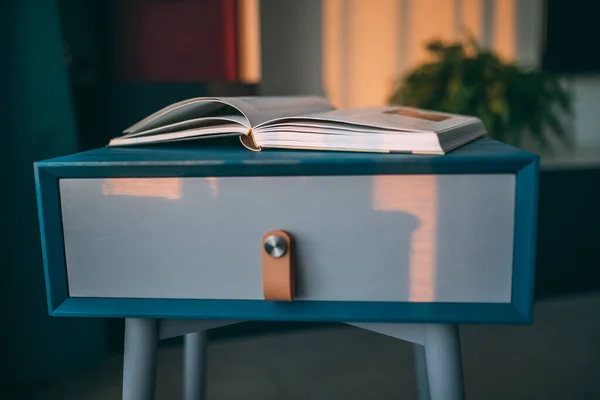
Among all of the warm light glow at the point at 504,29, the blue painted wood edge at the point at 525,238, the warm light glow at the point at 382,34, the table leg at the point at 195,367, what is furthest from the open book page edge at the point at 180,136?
the warm light glow at the point at 504,29

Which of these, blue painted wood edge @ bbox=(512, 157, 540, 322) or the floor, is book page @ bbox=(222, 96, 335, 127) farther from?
the floor

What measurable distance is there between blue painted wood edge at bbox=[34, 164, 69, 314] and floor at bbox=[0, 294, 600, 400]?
0.58m

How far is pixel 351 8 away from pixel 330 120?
1.37 meters

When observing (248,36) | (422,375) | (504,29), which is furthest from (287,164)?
(504,29)

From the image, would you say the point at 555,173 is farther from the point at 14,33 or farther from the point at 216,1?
the point at 14,33

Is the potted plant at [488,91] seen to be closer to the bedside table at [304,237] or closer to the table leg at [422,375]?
the table leg at [422,375]

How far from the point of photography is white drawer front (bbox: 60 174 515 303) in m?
0.53

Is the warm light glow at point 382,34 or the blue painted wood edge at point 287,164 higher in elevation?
the warm light glow at point 382,34

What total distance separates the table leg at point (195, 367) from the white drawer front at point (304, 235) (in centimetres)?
39

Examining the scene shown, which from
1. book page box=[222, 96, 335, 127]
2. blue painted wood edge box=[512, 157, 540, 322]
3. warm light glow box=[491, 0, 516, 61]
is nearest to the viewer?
blue painted wood edge box=[512, 157, 540, 322]

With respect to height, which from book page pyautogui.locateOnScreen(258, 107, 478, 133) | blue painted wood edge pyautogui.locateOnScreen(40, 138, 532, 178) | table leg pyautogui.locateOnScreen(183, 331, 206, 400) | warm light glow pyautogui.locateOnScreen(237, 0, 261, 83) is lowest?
table leg pyautogui.locateOnScreen(183, 331, 206, 400)

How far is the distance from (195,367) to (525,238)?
60cm

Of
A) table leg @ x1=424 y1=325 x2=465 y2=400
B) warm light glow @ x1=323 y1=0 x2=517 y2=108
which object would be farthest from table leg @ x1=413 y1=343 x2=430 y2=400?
warm light glow @ x1=323 y1=0 x2=517 y2=108

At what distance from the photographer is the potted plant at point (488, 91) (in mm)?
1481
